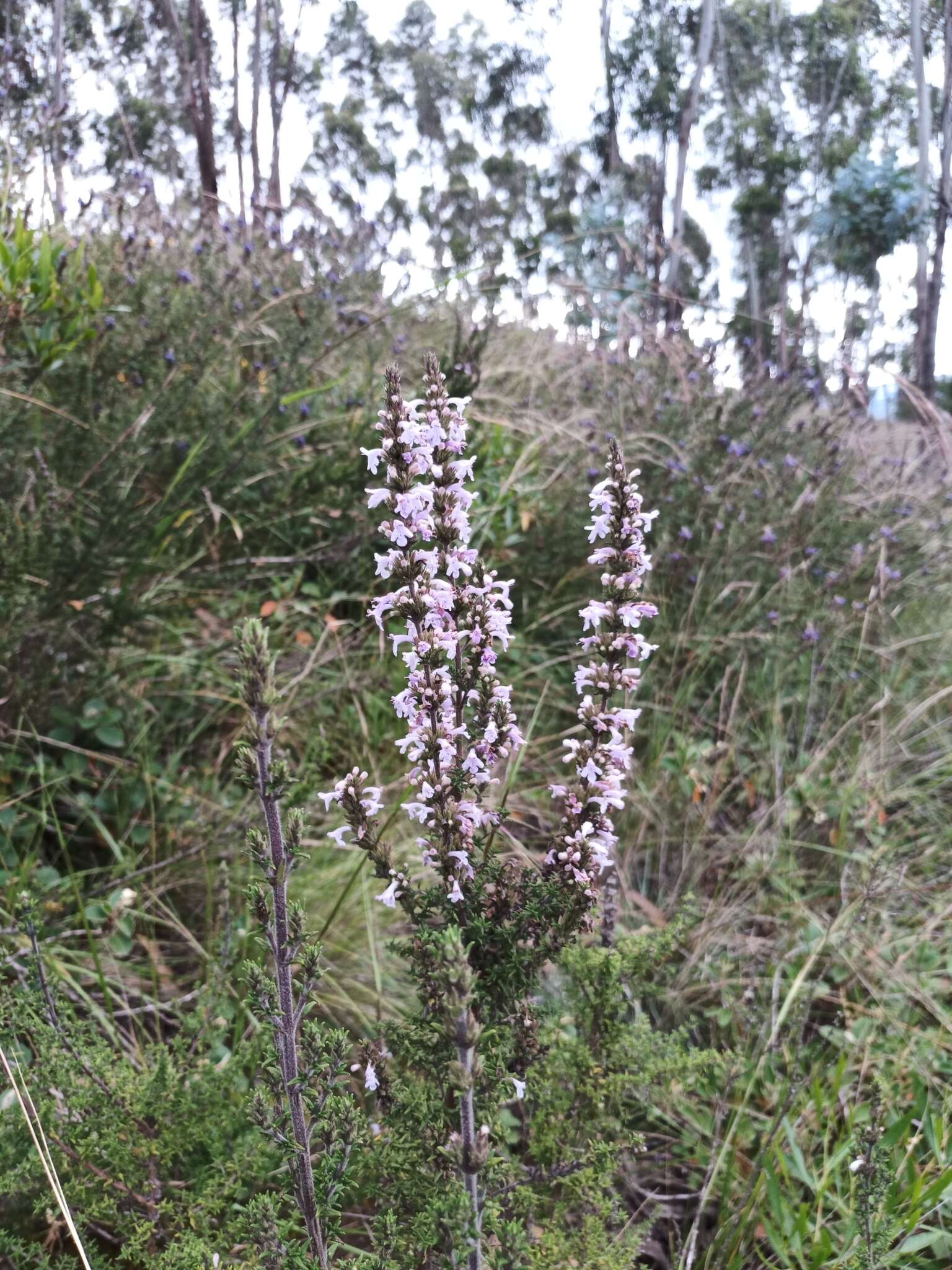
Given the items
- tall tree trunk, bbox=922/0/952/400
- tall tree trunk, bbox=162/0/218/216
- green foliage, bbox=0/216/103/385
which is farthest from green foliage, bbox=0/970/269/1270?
tall tree trunk, bbox=162/0/218/216

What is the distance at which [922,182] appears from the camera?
724cm

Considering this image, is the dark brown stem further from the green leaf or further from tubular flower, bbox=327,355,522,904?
the green leaf

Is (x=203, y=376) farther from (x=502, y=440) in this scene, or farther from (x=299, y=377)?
(x=502, y=440)

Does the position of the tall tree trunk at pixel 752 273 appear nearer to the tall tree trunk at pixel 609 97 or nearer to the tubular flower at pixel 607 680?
the tall tree trunk at pixel 609 97

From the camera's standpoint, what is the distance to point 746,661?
10.2ft

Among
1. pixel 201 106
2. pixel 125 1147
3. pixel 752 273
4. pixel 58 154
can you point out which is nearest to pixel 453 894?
pixel 125 1147

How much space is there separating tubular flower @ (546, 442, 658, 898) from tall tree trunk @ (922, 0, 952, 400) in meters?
5.25

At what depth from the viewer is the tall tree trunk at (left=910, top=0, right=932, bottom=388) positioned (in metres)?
6.65

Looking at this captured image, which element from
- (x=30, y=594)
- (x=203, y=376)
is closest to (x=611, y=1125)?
(x=30, y=594)

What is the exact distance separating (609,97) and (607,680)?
776 inches

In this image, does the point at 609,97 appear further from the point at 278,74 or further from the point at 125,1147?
the point at 125,1147

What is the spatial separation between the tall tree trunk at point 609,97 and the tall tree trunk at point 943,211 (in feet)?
37.8

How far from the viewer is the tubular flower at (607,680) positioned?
1098mm

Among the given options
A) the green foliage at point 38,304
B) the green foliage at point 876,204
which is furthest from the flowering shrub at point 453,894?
the green foliage at point 876,204
